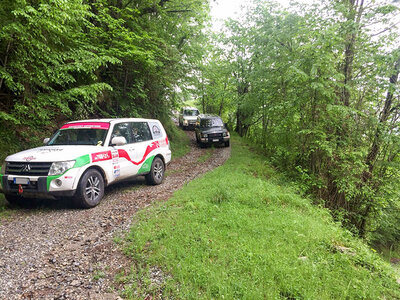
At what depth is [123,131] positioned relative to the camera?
604 cm

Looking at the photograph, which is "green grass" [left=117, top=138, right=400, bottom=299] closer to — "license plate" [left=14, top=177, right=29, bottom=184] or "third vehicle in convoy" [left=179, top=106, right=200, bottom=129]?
"license plate" [left=14, top=177, right=29, bottom=184]

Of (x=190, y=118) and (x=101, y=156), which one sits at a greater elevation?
(x=190, y=118)

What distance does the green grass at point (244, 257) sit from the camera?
2600mm

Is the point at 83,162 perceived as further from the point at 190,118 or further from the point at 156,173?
the point at 190,118

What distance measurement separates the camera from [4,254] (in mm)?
3211

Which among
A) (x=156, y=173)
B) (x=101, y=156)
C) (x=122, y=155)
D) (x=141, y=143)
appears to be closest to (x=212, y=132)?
(x=156, y=173)

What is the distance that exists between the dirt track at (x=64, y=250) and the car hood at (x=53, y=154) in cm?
112

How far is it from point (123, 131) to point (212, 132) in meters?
8.86

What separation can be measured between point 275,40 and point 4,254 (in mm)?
A: 9186

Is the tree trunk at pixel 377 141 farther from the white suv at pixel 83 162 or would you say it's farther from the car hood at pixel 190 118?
the car hood at pixel 190 118

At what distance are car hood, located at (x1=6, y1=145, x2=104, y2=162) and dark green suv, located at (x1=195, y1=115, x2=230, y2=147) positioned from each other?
9.79 metres

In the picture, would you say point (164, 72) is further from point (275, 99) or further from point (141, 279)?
point (141, 279)

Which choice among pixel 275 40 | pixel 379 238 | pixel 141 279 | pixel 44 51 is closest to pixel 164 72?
pixel 275 40

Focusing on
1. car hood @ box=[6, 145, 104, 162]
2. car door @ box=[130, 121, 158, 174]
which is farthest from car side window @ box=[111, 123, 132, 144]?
car hood @ box=[6, 145, 104, 162]
